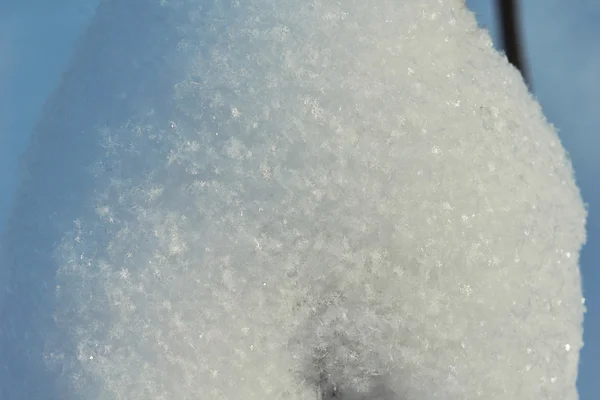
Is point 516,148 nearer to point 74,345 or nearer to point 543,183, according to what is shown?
point 543,183

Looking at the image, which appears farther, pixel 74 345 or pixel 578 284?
pixel 578 284

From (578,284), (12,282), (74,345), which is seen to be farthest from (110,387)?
(578,284)

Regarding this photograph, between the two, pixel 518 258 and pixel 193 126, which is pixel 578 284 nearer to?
pixel 518 258

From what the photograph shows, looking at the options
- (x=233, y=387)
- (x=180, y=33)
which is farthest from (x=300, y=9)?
(x=233, y=387)

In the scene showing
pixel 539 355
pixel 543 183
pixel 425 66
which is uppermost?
pixel 425 66

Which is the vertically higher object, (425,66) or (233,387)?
(425,66)

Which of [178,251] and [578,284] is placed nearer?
[178,251]
